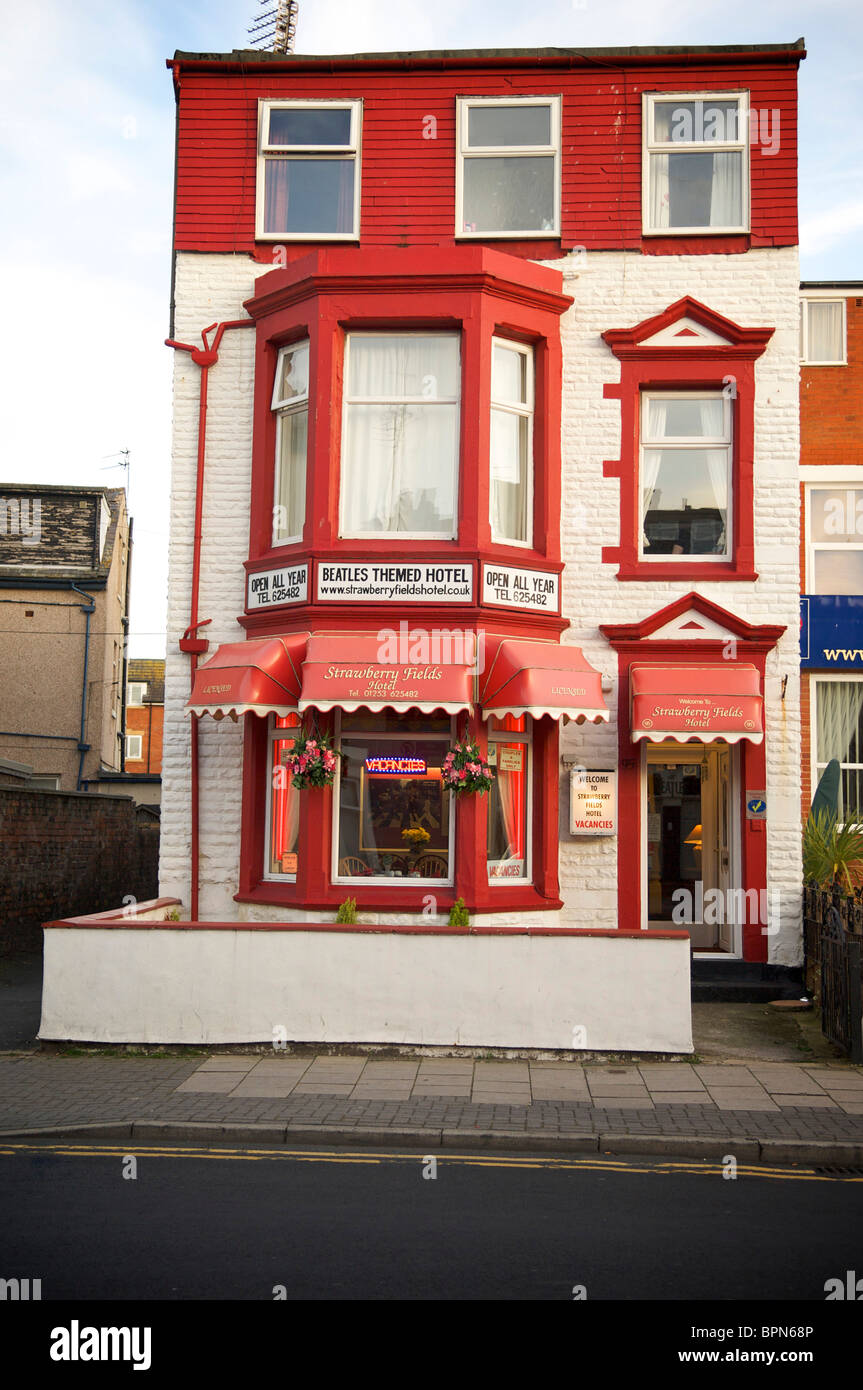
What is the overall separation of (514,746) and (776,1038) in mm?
3973

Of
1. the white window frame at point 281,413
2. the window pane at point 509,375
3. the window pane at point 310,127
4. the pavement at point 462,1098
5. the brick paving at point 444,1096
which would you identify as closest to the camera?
the pavement at point 462,1098

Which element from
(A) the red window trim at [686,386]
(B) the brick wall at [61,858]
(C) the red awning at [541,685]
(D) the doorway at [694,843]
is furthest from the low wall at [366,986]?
(B) the brick wall at [61,858]

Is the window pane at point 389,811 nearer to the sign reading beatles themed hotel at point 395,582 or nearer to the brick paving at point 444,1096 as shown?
the sign reading beatles themed hotel at point 395,582

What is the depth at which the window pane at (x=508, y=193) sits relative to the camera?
1421 centimetres

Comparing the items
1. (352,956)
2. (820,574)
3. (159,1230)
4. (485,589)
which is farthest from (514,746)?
(159,1230)

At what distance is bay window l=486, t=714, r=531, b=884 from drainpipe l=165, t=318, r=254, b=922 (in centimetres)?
331

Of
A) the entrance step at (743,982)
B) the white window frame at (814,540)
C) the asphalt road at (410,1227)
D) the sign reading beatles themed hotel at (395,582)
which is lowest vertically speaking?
the asphalt road at (410,1227)

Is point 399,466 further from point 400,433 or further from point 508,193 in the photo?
point 508,193

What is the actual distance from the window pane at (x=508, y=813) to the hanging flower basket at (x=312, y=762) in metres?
1.79

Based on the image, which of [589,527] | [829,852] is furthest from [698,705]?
[829,852]

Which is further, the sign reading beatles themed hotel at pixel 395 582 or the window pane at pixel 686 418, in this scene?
the window pane at pixel 686 418

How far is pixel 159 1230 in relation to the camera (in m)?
6.41

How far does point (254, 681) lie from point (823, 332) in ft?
→ 33.2

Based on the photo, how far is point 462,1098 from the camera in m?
9.38
